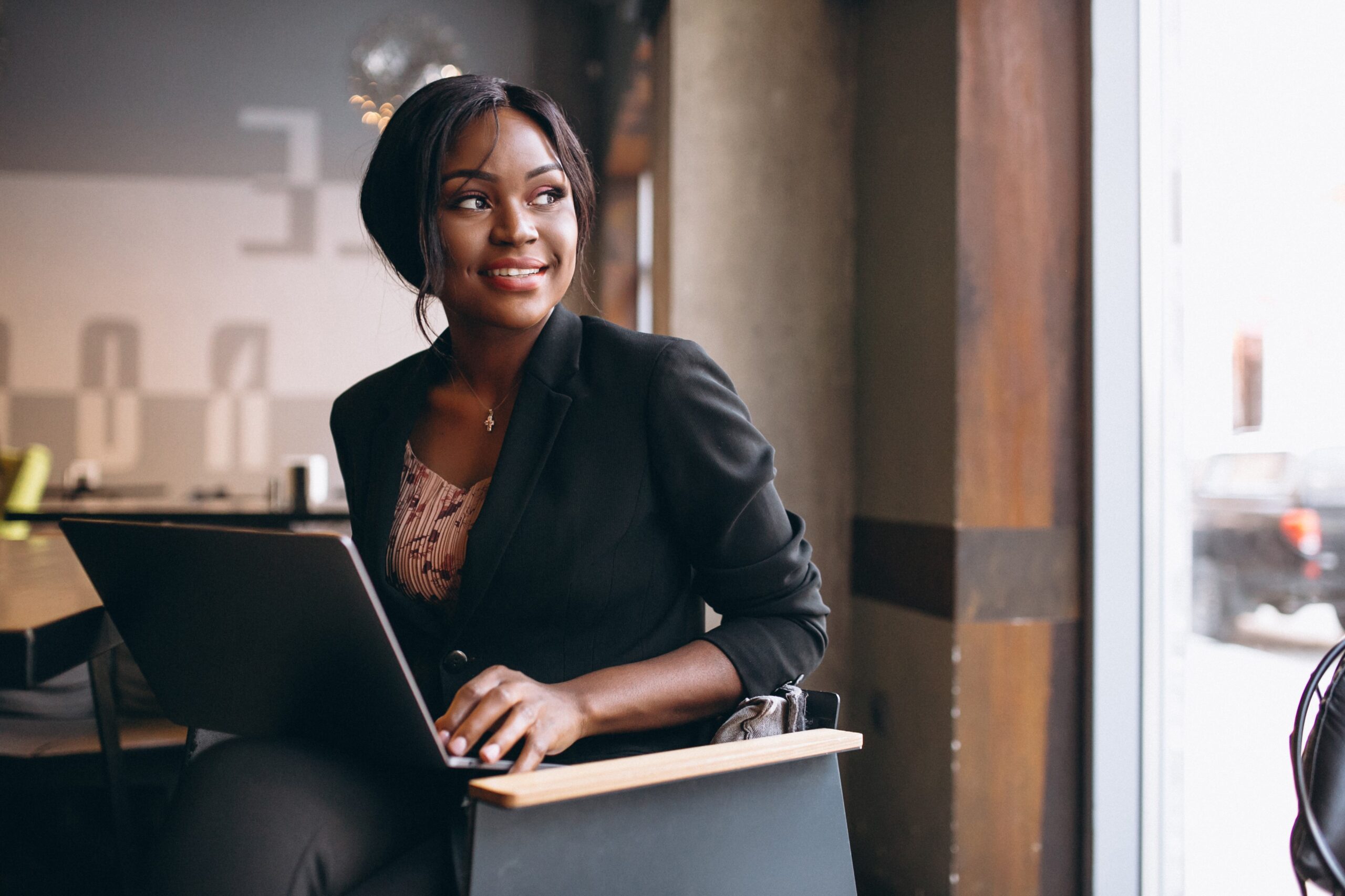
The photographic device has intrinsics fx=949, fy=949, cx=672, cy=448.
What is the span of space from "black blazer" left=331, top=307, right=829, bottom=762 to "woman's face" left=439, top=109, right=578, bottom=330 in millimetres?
94

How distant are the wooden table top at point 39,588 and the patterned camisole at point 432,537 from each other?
14.7 inches

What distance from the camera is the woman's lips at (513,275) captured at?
1.15 metres

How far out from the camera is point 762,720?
0.96 m

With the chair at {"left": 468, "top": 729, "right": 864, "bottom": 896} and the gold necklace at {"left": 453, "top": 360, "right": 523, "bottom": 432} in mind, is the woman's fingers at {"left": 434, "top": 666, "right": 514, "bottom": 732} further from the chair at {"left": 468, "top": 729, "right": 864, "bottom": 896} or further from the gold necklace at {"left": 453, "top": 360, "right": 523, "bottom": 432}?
the gold necklace at {"left": 453, "top": 360, "right": 523, "bottom": 432}

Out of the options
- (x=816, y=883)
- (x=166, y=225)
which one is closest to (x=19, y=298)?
(x=166, y=225)

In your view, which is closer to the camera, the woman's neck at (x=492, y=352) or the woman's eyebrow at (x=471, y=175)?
the woman's eyebrow at (x=471, y=175)

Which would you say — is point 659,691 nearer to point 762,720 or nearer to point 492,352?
point 762,720

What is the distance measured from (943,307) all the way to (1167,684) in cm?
91

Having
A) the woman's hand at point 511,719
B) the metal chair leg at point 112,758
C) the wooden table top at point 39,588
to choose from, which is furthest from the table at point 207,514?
the woman's hand at point 511,719

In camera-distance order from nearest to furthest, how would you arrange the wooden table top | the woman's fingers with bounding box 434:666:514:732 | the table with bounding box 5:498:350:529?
1. the woman's fingers with bounding box 434:666:514:732
2. the wooden table top
3. the table with bounding box 5:498:350:529

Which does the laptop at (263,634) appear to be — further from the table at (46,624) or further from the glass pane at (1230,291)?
the glass pane at (1230,291)

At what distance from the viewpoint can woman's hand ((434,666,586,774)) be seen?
32.7 inches

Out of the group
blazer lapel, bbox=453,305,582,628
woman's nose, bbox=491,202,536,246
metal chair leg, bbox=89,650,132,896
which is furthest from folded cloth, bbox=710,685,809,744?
metal chair leg, bbox=89,650,132,896

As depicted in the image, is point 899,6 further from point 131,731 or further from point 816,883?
point 131,731
